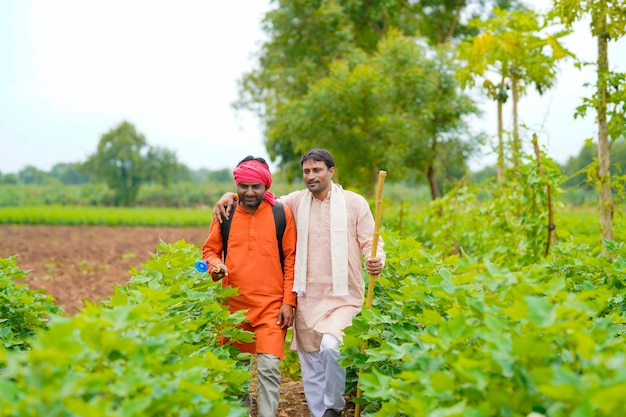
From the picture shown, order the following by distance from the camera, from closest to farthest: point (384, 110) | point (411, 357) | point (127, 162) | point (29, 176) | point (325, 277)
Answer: point (411, 357)
point (325, 277)
point (384, 110)
point (127, 162)
point (29, 176)

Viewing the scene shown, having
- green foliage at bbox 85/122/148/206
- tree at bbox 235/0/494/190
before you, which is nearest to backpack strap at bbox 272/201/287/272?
tree at bbox 235/0/494/190

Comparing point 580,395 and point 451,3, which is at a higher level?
point 451,3

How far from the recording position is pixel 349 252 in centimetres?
420

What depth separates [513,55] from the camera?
9203 millimetres

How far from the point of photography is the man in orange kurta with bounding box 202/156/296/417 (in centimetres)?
393

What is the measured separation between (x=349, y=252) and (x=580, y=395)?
2588 millimetres

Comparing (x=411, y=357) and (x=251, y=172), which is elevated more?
(x=251, y=172)

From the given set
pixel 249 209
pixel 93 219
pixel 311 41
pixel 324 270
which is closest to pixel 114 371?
pixel 249 209

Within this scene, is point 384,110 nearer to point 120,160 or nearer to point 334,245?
point 334,245

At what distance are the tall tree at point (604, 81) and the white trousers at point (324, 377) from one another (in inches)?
145

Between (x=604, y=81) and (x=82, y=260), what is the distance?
12211mm

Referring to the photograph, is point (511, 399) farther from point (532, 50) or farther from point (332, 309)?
point (532, 50)

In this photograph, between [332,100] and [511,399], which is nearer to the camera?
[511,399]

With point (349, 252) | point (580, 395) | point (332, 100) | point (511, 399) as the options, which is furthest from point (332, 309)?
point (332, 100)
